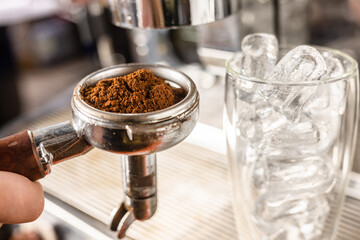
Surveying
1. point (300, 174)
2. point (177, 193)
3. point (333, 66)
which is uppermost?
point (333, 66)

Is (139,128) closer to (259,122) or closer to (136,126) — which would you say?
(136,126)

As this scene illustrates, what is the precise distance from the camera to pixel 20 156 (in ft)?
1.54

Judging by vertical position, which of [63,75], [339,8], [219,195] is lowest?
[63,75]

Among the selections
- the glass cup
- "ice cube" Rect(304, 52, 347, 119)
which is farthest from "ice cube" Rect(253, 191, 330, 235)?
"ice cube" Rect(304, 52, 347, 119)

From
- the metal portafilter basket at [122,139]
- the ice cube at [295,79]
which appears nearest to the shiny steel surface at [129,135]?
the metal portafilter basket at [122,139]

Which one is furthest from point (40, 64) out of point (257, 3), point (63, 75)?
point (257, 3)

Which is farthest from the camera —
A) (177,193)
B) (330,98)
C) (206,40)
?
(206,40)

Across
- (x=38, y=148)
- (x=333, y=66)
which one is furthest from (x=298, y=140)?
(x=38, y=148)

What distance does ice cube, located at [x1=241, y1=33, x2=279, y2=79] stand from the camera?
1.87 ft

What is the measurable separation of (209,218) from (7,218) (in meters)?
0.33

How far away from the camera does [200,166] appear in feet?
2.62

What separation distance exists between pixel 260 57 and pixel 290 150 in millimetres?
141

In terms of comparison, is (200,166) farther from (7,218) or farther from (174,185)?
(7,218)

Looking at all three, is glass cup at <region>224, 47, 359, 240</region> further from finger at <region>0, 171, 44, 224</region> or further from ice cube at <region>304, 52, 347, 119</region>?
finger at <region>0, 171, 44, 224</region>
